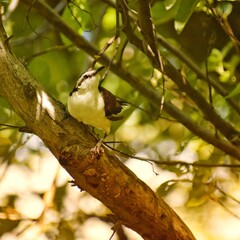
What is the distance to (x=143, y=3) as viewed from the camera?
26.9 inches

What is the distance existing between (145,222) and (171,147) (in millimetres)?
470

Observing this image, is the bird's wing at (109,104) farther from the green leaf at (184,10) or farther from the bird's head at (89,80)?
the green leaf at (184,10)

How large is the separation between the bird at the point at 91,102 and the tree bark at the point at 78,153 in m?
0.02

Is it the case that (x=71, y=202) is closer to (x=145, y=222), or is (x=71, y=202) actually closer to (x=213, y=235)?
(x=213, y=235)

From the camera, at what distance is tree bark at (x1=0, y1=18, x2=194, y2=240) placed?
2.01 feet

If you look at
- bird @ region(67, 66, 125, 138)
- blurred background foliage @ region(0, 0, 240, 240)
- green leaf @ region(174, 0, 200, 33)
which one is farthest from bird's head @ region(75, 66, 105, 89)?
blurred background foliage @ region(0, 0, 240, 240)

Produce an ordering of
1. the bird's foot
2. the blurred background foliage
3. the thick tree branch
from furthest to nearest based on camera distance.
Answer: the blurred background foliage, the thick tree branch, the bird's foot

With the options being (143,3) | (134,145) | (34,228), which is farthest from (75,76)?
(143,3)

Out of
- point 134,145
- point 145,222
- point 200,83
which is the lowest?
point 145,222

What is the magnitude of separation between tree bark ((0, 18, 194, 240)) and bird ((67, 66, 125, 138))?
0.06 ft

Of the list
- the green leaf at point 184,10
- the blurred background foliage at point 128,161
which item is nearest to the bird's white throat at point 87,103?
the green leaf at point 184,10

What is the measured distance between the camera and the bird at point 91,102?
636 mm

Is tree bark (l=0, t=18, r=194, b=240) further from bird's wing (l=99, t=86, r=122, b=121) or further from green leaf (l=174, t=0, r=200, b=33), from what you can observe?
green leaf (l=174, t=0, r=200, b=33)

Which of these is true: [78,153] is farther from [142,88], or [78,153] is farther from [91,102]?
[142,88]
